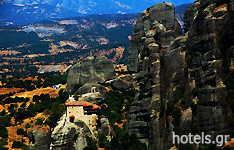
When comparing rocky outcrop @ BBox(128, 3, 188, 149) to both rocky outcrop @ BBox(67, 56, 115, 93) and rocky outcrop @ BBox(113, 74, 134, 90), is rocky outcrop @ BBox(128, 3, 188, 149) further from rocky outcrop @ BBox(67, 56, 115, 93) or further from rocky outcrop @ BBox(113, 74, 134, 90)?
rocky outcrop @ BBox(67, 56, 115, 93)

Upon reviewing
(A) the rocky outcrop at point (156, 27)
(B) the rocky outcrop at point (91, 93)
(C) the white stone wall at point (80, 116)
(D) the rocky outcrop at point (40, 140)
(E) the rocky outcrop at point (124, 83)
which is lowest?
(D) the rocky outcrop at point (40, 140)

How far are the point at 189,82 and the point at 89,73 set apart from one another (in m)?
76.5

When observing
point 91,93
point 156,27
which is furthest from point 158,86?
point 91,93

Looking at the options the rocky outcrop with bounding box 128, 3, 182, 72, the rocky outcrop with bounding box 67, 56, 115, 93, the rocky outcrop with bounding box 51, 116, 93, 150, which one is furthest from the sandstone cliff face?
the rocky outcrop with bounding box 67, 56, 115, 93

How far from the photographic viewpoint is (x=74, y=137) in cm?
6769

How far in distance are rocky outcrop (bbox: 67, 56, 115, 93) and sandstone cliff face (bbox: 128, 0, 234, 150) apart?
59.5 metres

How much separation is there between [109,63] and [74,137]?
57.6 m

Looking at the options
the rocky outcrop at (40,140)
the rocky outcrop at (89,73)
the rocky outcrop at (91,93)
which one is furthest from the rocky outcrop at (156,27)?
the rocky outcrop at (40,140)

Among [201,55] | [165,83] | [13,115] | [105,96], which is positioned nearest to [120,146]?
[165,83]

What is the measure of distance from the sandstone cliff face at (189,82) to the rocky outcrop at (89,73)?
5948cm

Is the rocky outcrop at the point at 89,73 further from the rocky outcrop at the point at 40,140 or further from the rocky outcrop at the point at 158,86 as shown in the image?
the rocky outcrop at the point at 158,86

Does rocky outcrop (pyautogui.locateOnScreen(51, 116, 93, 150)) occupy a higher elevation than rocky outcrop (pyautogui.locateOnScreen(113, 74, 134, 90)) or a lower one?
lower

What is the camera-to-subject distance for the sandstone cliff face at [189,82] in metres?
40.2

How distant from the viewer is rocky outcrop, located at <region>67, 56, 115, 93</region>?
4692 inches
